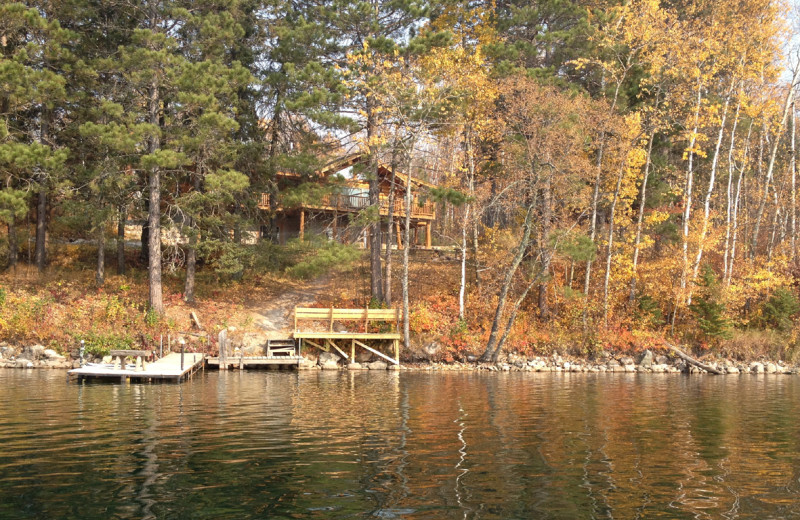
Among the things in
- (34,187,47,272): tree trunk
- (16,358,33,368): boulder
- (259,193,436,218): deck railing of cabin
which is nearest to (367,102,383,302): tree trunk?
(259,193,436,218): deck railing of cabin

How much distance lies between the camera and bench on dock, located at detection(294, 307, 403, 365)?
2617cm

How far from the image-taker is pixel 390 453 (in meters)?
10.6

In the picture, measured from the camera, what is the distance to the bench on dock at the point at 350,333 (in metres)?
26.2

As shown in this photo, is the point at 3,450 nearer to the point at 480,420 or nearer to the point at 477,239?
the point at 480,420

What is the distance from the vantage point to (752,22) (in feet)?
94.1

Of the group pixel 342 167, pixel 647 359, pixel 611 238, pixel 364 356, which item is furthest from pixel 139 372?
pixel 647 359

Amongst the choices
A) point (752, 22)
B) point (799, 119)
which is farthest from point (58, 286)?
point (799, 119)

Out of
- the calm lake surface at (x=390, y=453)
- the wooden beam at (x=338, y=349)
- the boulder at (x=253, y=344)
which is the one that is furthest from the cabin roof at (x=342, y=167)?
the calm lake surface at (x=390, y=453)

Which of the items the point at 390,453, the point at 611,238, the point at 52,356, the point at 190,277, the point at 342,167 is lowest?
the point at 52,356

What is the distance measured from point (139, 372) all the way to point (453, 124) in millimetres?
14773

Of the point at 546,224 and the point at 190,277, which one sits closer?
the point at 546,224

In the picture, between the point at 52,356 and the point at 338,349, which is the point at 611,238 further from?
the point at 52,356

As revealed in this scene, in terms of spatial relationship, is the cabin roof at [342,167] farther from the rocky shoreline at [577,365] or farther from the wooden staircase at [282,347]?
the rocky shoreline at [577,365]

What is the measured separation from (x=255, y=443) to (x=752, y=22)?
92.8 feet
